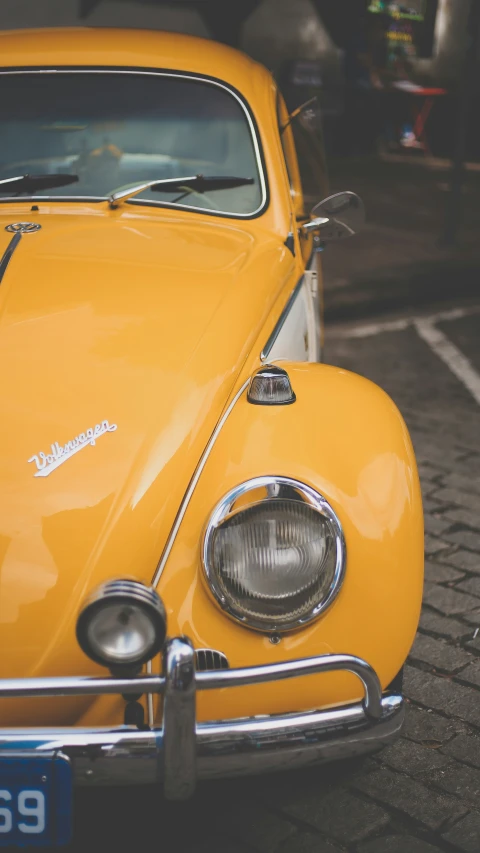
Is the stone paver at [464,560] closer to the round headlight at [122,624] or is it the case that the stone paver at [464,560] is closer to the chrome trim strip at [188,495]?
the chrome trim strip at [188,495]

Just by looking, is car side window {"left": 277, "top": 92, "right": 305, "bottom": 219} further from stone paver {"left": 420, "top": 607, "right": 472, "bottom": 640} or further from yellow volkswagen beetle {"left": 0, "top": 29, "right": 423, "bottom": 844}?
stone paver {"left": 420, "top": 607, "right": 472, "bottom": 640}

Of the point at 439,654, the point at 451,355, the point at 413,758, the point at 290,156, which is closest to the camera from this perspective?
the point at 413,758

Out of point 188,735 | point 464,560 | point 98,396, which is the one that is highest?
point 98,396

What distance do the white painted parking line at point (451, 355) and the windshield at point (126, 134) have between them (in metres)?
2.46

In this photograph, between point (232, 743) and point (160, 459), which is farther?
point (160, 459)

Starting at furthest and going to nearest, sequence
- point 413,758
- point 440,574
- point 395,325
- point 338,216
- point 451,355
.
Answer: point 395,325, point 451,355, point 338,216, point 440,574, point 413,758

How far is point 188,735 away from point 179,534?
416 millimetres

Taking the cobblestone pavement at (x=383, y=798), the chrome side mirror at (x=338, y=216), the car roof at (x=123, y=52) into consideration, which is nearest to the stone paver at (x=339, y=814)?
the cobblestone pavement at (x=383, y=798)

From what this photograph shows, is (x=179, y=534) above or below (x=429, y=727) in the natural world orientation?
above

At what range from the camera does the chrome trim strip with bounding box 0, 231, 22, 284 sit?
93.1 inches

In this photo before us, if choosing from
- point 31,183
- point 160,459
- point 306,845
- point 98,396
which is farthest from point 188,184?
point 306,845

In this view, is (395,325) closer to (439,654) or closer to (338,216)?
(338,216)

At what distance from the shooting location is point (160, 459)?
6.38 ft

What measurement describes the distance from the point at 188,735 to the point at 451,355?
4.70 metres
